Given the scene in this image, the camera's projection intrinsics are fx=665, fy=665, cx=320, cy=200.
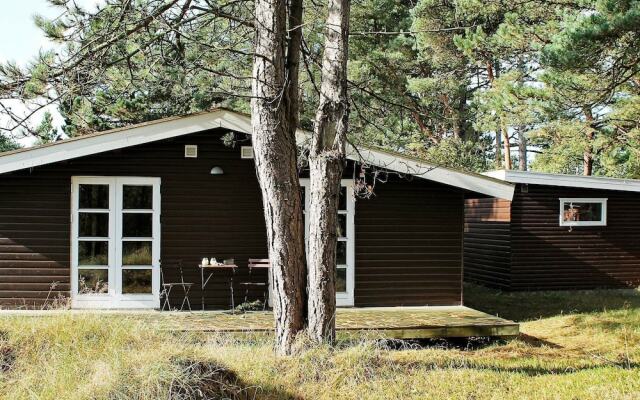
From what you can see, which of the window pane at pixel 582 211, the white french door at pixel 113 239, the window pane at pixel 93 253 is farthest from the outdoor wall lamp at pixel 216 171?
the window pane at pixel 582 211

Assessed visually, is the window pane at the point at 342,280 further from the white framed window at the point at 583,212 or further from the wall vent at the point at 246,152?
the white framed window at the point at 583,212

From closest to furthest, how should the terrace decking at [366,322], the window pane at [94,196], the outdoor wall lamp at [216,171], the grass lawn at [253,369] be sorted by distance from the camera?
the grass lawn at [253,369] < the terrace decking at [366,322] < the window pane at [94,196] < the outdoor wall lamp at [216,171]

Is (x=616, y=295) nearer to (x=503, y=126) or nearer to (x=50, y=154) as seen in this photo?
(x=503, y=126)

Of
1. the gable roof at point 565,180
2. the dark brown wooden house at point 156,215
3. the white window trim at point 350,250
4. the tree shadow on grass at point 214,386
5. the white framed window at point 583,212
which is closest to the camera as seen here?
the tree shadow on grass at point 214,386

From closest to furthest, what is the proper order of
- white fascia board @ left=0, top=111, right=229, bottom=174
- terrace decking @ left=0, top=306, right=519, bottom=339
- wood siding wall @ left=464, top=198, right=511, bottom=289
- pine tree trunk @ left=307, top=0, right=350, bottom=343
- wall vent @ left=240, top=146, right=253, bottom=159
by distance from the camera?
pine tree trunk @ left=307, top=0, right=350, bottom=343
terrace decking @ left=0, top=306, right=519, bottom=339
white fascia board @ left=0, top=111, right=229, bottom=174
wall vent @ left=240, top=146, right=253, bottom=159
wood siding wall @ left=464, top=198, right=511, bottom=289

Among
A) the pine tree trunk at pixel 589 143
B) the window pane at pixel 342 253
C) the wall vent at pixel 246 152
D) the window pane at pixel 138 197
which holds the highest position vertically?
the pine tree trunk at pixel 589 143

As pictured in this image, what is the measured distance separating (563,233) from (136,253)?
887 cm

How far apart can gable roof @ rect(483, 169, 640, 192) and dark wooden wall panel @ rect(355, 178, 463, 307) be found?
12.2ft

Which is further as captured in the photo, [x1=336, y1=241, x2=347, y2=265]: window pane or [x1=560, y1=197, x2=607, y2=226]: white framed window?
[x1=560, y1=197, x2=607, y2=226]: white framed window

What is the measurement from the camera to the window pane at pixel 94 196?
29.8 ft

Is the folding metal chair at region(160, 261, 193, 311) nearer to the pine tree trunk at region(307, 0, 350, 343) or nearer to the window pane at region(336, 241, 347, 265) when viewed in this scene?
the window pane at region(336, 241, 347, 265)

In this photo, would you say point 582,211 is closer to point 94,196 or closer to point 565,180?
point 565,180

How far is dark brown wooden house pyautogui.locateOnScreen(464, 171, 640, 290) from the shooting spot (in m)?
13.5

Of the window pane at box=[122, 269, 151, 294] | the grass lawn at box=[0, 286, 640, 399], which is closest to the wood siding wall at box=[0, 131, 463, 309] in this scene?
the window pane at box=[122, 269, 151, 294]
